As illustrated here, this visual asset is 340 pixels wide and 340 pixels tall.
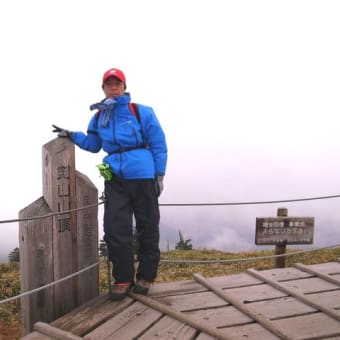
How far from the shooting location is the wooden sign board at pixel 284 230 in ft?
A: 28.8

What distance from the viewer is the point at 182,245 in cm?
2070

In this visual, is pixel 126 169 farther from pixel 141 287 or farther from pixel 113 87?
pixel 141 287

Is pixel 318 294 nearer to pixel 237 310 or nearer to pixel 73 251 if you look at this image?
pixel 237 310

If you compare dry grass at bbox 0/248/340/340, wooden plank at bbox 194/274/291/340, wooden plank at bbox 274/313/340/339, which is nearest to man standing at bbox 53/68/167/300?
wooden plank at bbox 194/274/291/340

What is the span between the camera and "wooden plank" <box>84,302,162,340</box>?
12.7 ft

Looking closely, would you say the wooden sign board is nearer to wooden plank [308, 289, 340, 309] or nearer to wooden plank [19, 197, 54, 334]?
wooden plank [308, 289, 340, 309]

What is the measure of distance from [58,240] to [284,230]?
572 cm

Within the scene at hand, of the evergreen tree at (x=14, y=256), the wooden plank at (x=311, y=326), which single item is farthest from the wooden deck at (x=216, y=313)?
the evergreen tree at (x=14, y=256)

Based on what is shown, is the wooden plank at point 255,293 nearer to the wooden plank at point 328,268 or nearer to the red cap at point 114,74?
the wooden plank at point 328,268

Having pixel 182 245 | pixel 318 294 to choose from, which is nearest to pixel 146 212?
pixel 318 294

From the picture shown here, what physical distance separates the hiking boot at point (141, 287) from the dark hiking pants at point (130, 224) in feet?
0.17

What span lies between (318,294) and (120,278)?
2368 millimetres

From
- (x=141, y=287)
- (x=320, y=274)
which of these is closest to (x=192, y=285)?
(x=141, y=287)

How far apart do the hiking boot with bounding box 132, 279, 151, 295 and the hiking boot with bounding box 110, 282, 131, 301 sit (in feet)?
0.39
